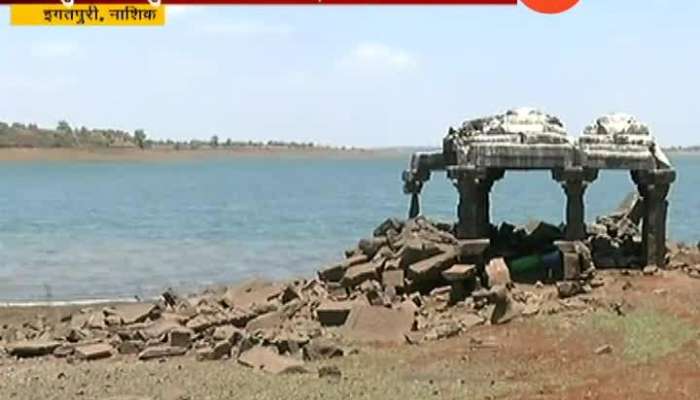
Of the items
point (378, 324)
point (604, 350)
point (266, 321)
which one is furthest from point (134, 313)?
point (604, 350)

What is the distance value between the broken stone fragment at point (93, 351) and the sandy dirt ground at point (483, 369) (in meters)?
0.25

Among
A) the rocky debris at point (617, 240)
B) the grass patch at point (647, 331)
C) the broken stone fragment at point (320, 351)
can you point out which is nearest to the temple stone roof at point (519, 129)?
the rocky debris at point (617, 240)

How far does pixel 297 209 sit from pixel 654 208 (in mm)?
51611

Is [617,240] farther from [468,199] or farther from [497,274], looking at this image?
[497,274]

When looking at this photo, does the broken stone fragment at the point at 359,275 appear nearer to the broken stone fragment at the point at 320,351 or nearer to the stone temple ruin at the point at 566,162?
the stone temple ruin at the point at 566,162

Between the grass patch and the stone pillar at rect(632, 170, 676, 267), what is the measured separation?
4.62 m

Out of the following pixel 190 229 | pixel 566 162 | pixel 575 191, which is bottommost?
pixel 190 229

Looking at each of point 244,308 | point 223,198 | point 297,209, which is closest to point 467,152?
point 244,308

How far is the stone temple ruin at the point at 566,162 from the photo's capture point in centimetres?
2417

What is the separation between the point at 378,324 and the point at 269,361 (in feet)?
10.7

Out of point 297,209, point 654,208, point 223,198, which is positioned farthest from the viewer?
point 223,198

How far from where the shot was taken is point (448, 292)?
23156 mm

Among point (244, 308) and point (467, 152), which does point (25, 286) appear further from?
point (467, 152)

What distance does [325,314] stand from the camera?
21266mm
